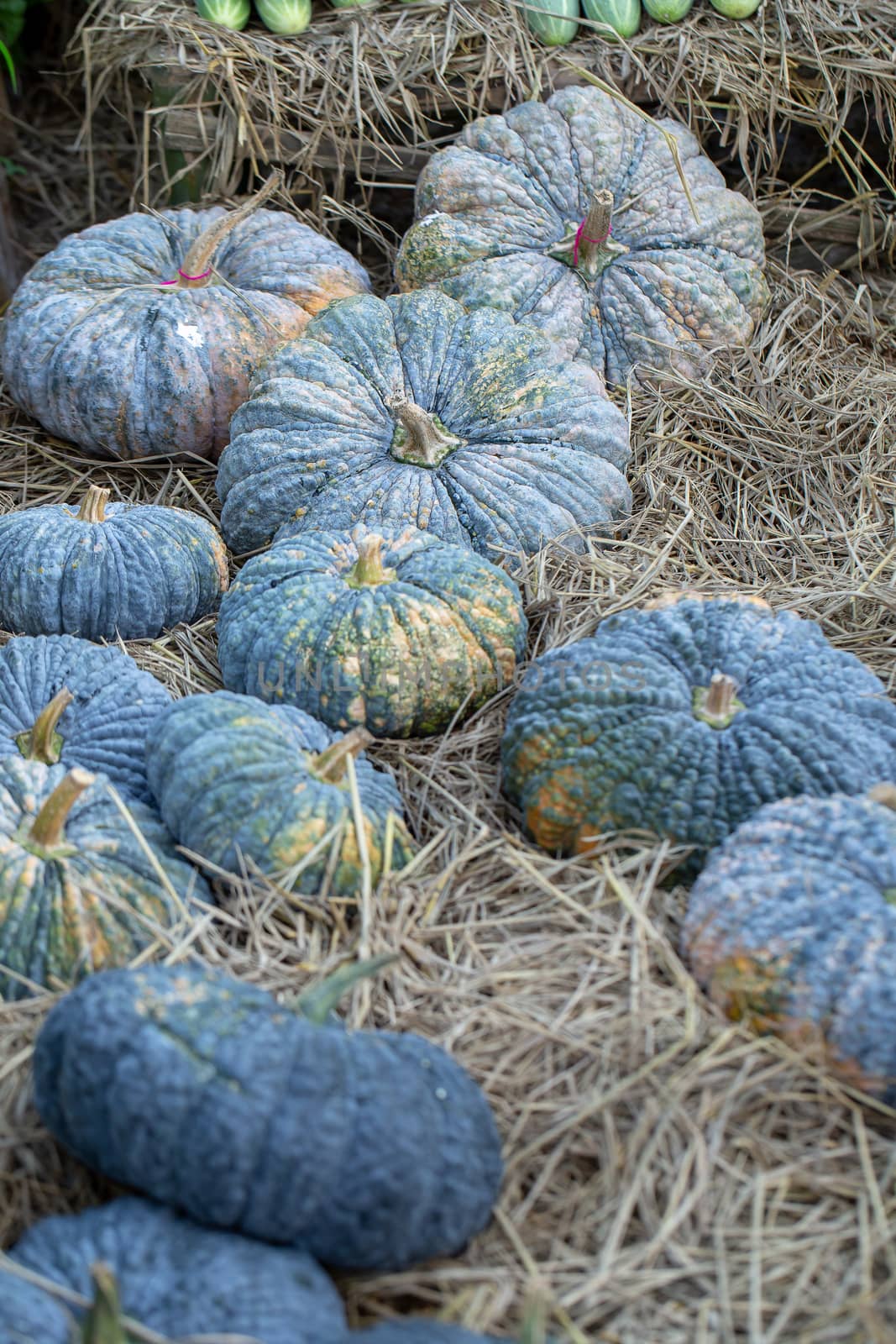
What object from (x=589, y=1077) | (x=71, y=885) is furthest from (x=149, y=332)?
(x=589, y=1077)

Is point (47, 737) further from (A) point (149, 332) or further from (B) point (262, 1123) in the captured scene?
(A) point (149, 332)

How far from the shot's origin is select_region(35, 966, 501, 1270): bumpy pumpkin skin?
5.55ft

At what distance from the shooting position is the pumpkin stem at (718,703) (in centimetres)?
248

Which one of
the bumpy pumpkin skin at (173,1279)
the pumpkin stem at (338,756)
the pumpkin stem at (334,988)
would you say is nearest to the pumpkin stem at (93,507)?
the pumpkin stem at (338,756)

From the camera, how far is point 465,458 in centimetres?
332

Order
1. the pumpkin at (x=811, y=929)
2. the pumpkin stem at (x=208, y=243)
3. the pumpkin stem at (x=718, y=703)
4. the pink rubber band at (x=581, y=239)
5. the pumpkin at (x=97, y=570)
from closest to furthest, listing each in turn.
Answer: the pumpkin at (x=811, y=929), the pumpkin stem at (x=718, y=703), the pumpkin at (x=97, y=570), the pumpkin stem at (x=208, y=243), the pink rubber band at (x=581, y=239)

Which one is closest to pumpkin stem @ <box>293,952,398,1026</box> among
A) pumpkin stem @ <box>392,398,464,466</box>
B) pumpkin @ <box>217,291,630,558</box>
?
pumpkin @ <box>217,291,630,558</box>

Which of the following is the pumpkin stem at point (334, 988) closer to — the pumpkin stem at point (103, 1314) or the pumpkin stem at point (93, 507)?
the pumpkin stem at point (103, 1314)

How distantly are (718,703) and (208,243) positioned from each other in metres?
2.30

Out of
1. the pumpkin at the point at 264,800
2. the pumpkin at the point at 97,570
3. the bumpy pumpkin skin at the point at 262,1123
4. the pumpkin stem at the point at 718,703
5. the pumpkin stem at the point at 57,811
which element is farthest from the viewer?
the pumpkin at the point at 97,570

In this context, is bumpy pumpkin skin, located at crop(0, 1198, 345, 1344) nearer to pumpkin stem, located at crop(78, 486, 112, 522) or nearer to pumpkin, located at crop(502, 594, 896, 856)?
pumpkin, located at crop(502, 594, 896, 856)

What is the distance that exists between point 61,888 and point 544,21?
3.50 meters

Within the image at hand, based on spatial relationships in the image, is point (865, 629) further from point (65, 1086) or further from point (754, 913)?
point (65, 1086)

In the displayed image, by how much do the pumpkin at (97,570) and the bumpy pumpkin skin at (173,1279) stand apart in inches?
68.6
